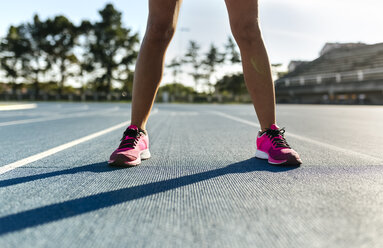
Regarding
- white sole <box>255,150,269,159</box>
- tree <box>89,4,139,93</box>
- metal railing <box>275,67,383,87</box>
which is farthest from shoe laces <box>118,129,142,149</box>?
tree <box>89,4,139,93</box>

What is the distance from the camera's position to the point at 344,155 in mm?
1933

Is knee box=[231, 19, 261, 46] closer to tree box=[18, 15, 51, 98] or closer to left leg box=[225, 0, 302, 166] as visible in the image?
left leg box=[225, 0, 302, 166]

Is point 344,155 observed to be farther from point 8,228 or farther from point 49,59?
point 49,59

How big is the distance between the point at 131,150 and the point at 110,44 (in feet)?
142

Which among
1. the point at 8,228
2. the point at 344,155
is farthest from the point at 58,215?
the point at 344,155

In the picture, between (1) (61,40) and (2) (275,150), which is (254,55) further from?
(1) (61,40)

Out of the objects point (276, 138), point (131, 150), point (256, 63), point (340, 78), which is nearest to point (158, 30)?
point (256, 63)

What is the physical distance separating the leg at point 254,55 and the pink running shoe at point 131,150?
758 mm

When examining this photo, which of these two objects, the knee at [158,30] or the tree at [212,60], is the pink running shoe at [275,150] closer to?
the knee at [158,30]

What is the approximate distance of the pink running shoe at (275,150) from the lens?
62.7 inches

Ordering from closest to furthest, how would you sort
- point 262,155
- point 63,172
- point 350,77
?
point 63,172 < point 262,155 < point 350,77

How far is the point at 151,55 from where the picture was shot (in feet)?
6.29

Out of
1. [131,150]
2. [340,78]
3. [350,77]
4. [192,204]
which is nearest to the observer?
[192,204]

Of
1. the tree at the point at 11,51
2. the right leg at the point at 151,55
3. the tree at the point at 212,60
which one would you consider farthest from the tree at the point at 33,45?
the right leg at the point at 151,55
